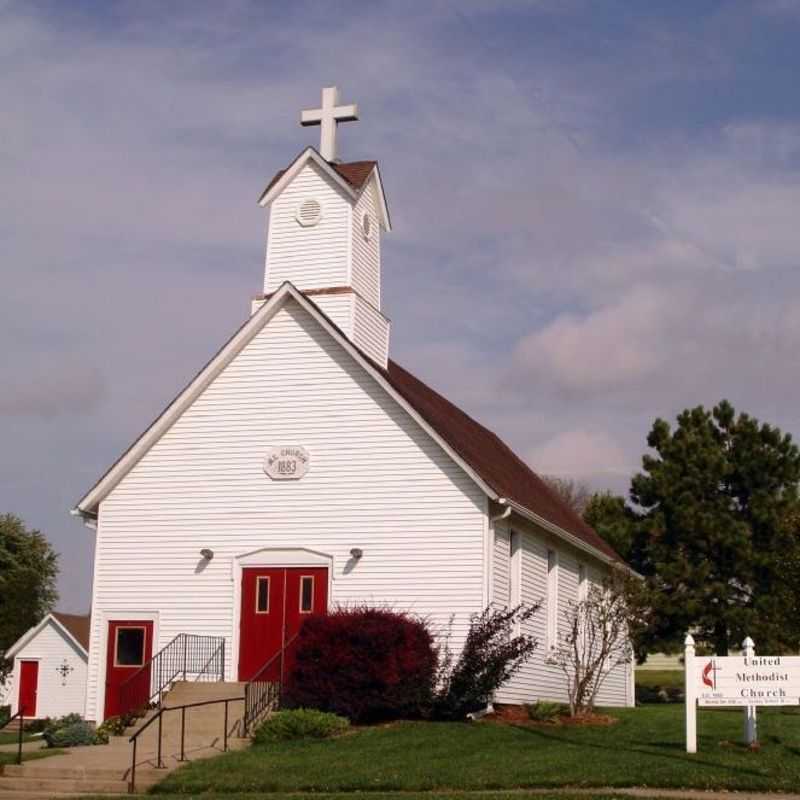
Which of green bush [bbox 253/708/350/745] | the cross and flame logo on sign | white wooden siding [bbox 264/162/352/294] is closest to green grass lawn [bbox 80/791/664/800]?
the cross and flame logo on sign

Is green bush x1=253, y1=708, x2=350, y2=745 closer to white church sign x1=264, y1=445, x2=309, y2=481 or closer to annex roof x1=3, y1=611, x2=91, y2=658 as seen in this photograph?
white church sign x1=264, y1=445, x2=309, y2=481

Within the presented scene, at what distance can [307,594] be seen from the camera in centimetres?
2634

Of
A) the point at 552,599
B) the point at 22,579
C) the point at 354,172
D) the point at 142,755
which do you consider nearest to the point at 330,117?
the point at 354,172

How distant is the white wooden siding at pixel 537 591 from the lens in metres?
26.2

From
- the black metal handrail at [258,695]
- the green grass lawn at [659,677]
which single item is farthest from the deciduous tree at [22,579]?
the black metal handrail at [258,695]

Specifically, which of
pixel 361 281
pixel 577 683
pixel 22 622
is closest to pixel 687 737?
pixel 577 683

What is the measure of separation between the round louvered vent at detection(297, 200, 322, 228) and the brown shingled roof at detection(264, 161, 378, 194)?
87cm

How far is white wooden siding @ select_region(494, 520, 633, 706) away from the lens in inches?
1032

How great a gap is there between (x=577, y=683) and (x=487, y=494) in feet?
12.6

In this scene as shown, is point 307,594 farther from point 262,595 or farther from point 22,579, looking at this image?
point 22,579

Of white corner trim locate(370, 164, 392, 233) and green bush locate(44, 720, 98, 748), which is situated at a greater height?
white corner trim locate(370, 164, 392, 233)

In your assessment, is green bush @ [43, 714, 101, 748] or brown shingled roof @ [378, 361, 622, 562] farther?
brown shingled roof @ [378, 361, 622, 562]

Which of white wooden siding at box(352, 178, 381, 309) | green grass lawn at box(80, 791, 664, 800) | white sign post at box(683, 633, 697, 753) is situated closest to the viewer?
green grass lawn at box(80, 791, 664, 800)

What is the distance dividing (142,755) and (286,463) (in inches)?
281
